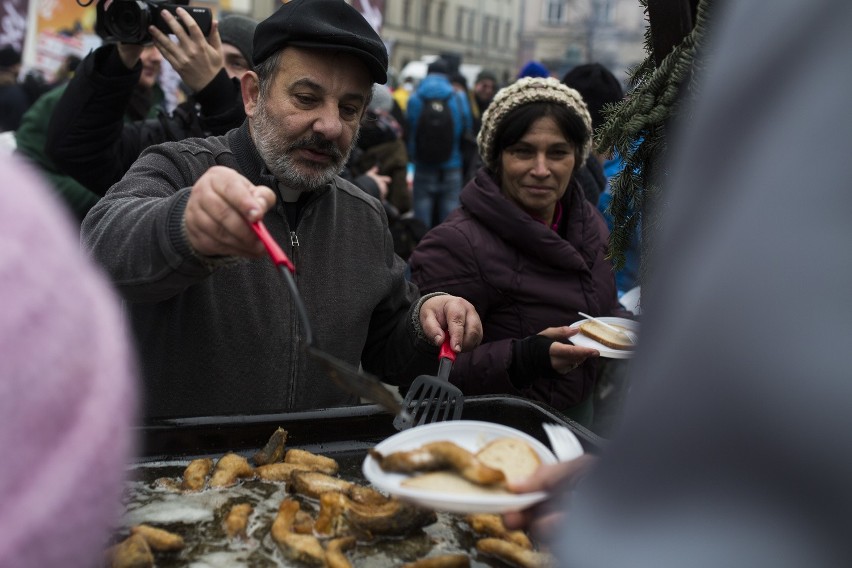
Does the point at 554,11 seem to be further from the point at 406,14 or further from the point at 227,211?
the point at 227,211

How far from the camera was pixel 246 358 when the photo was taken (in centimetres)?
217

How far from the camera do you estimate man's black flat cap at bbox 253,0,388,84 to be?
2.18m

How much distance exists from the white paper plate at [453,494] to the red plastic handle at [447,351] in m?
0.59

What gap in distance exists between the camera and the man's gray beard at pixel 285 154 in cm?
226

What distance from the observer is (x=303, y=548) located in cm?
138

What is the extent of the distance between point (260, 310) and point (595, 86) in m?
3.15

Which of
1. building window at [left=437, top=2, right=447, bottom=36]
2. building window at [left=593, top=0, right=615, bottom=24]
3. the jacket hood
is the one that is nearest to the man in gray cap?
the jacket hood

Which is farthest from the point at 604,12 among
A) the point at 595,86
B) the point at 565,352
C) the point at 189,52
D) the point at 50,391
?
the point at 50,391

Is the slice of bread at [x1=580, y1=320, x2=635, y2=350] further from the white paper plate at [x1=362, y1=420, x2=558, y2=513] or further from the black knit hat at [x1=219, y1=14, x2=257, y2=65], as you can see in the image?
the black knit hat at [x1=219, y1=14, x2=257, y2=65]

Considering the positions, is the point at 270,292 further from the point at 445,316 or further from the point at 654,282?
the point at 654,282

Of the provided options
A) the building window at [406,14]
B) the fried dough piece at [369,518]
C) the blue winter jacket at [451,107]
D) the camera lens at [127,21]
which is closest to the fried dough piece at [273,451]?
the fried dough piece at [369,518]

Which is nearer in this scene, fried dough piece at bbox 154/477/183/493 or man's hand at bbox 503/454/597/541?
man's hand at bbox 503/454/597/541

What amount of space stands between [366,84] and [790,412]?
1913mm

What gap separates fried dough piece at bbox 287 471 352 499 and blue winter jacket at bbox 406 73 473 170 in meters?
7.09
